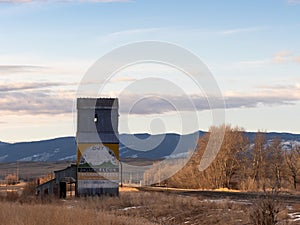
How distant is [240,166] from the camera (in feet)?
271

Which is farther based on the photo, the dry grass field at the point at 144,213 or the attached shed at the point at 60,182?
the attached shed at the point at 60,182

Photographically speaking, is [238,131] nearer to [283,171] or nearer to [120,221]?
[283,171]

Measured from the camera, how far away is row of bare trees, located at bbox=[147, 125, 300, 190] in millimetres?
80875

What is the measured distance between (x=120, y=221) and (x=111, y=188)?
100.0ft

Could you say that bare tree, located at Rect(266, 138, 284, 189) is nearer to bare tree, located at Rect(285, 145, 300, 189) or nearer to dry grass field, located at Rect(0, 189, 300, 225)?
bare tree, located at Rect(285, 145, 300, 189)

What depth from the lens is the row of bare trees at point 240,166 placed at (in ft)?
265

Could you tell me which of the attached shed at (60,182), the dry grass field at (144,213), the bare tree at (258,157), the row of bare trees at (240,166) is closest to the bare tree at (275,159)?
the row of bare trees at (240,166)

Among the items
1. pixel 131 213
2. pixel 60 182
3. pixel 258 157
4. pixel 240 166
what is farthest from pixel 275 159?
pixel 131 213

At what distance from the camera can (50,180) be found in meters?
57.5

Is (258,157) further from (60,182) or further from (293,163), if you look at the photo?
(60,182)

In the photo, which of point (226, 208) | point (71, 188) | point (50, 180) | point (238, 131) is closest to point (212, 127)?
point (238, 131)

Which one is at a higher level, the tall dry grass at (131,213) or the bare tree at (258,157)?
the bare tree at (258,157)

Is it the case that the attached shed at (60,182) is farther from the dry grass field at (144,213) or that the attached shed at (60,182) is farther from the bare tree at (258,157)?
the bare tree at (258,157)

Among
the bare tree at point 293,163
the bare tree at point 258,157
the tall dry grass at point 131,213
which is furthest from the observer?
the bare tree at point 258,157
